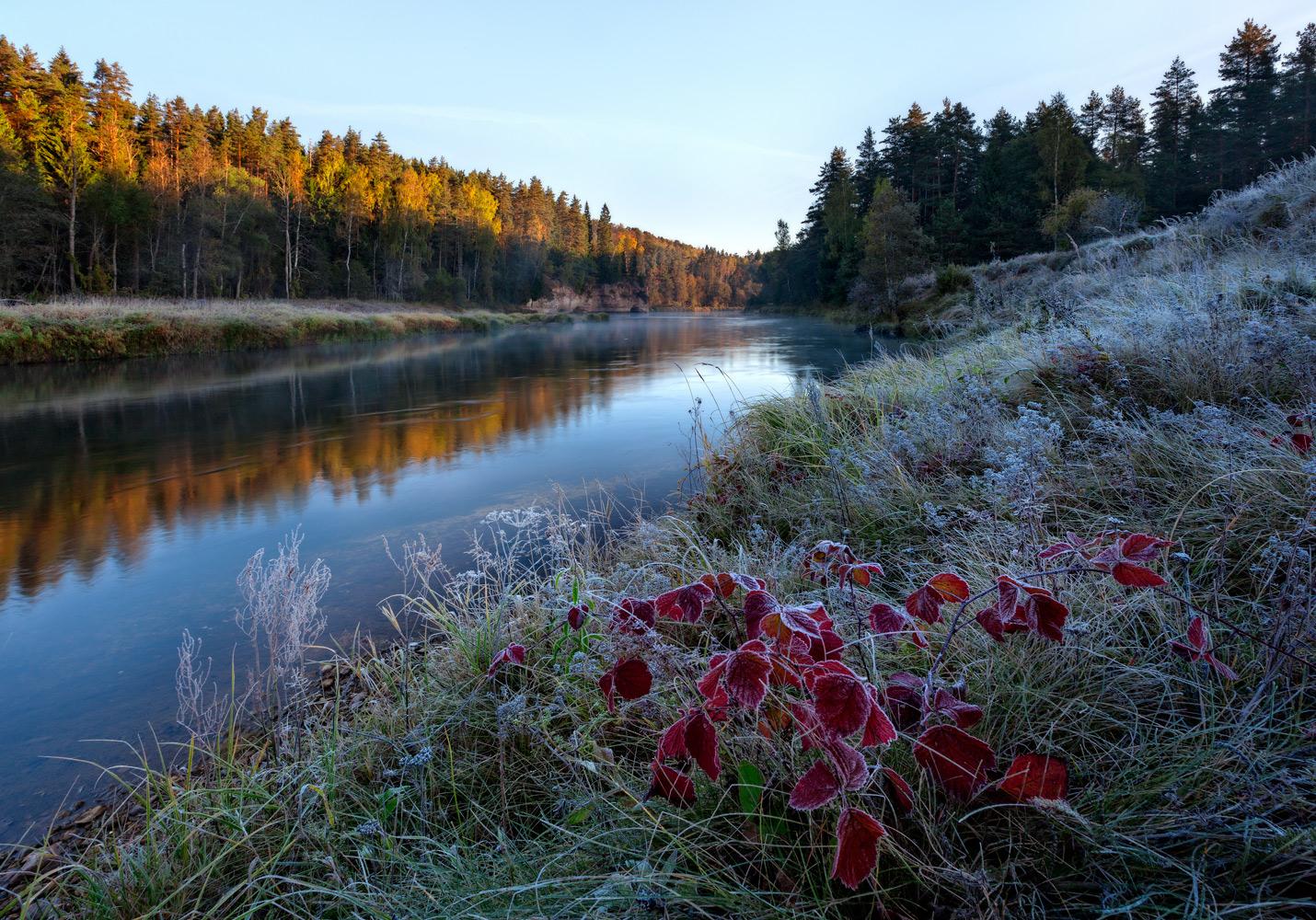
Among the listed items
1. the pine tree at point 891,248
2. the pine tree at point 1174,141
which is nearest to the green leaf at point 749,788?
the pine tree at point 891,248

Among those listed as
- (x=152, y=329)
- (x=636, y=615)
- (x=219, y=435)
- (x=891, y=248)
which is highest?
(x=891, y=248)

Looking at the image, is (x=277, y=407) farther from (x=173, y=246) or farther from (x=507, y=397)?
(x=173, y=246)

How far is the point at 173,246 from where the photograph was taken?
1426 inches

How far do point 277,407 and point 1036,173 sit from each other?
3839 centimetres

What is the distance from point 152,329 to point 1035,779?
24076mm

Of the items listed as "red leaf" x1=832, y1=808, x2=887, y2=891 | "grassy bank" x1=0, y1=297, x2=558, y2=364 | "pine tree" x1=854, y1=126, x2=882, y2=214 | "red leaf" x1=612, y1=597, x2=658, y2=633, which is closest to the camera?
"red leaf" x1=832, y1=808, x2=887, y2=891

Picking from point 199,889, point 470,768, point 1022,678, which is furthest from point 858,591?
point 199,889

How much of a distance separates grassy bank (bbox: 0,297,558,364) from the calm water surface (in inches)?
65.8

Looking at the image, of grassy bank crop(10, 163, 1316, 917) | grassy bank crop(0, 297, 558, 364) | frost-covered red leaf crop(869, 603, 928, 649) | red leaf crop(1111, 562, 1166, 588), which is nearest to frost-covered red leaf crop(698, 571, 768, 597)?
grassy bank crop(10, 163, 1316, 917)

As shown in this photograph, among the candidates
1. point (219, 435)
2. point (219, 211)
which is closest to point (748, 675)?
point (219, 435)

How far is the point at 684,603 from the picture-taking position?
1.20 m

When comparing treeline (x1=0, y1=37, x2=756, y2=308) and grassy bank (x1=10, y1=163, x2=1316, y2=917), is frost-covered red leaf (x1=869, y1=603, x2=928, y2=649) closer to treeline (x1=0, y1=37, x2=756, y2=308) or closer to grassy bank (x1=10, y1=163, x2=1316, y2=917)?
grassy bank (x1=10, y1=163, x2=1316, y2=917)

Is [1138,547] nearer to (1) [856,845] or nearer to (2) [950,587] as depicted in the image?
(2) [950,587]

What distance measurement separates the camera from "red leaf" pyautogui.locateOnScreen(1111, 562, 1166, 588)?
106 cm
